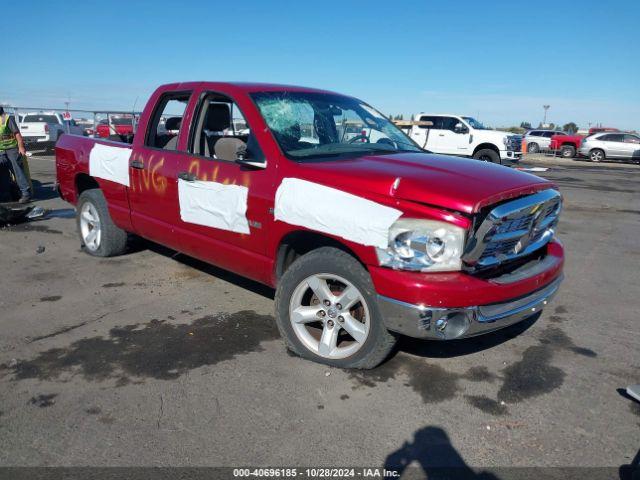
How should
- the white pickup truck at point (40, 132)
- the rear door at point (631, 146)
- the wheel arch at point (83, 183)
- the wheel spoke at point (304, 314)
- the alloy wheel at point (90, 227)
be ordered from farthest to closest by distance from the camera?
the rear door at point (631, 146) → the white pickup truck at point (40, 132) → the wheel arch at point (83, 183) → the alloy wheel at point (90, 227) → the wheel spoke at point (304, 314)

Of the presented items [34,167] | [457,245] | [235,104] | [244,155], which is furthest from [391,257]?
[34,167]

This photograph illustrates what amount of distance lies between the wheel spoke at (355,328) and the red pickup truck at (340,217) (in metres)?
0.01

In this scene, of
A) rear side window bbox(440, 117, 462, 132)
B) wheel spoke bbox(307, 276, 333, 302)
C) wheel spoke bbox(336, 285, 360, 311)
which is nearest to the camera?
wheel spoke bbox(336, 285, 360, 311)

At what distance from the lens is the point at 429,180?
3.08 m

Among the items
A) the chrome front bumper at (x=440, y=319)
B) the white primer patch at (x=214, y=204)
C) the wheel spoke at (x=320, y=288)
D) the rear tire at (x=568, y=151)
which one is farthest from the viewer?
the rear tire at (x=568, y=151)

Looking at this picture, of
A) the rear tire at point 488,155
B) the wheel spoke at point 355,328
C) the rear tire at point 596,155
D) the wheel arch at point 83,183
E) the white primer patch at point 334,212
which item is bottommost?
the rear tire at point 596,155

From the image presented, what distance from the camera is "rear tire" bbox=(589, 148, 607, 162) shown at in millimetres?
28083

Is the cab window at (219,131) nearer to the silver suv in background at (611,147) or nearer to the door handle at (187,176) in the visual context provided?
the door handle at (187,176)

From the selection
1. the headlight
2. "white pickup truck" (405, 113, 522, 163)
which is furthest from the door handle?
"white pickup truck" (405, 113, 522, 163)

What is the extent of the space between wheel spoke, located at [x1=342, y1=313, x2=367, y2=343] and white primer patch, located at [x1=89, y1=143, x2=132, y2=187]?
2887 mm

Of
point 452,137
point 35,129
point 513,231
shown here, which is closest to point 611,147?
point 452,137

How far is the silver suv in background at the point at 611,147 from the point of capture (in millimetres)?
27250

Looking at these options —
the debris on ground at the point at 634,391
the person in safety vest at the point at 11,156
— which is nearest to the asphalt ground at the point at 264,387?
the debris on ground at the point at 634,391

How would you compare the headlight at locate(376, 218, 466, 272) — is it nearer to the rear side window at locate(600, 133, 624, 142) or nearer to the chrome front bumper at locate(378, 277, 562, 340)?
the chrome front bumper at locate(378, 277, 562, 340)
